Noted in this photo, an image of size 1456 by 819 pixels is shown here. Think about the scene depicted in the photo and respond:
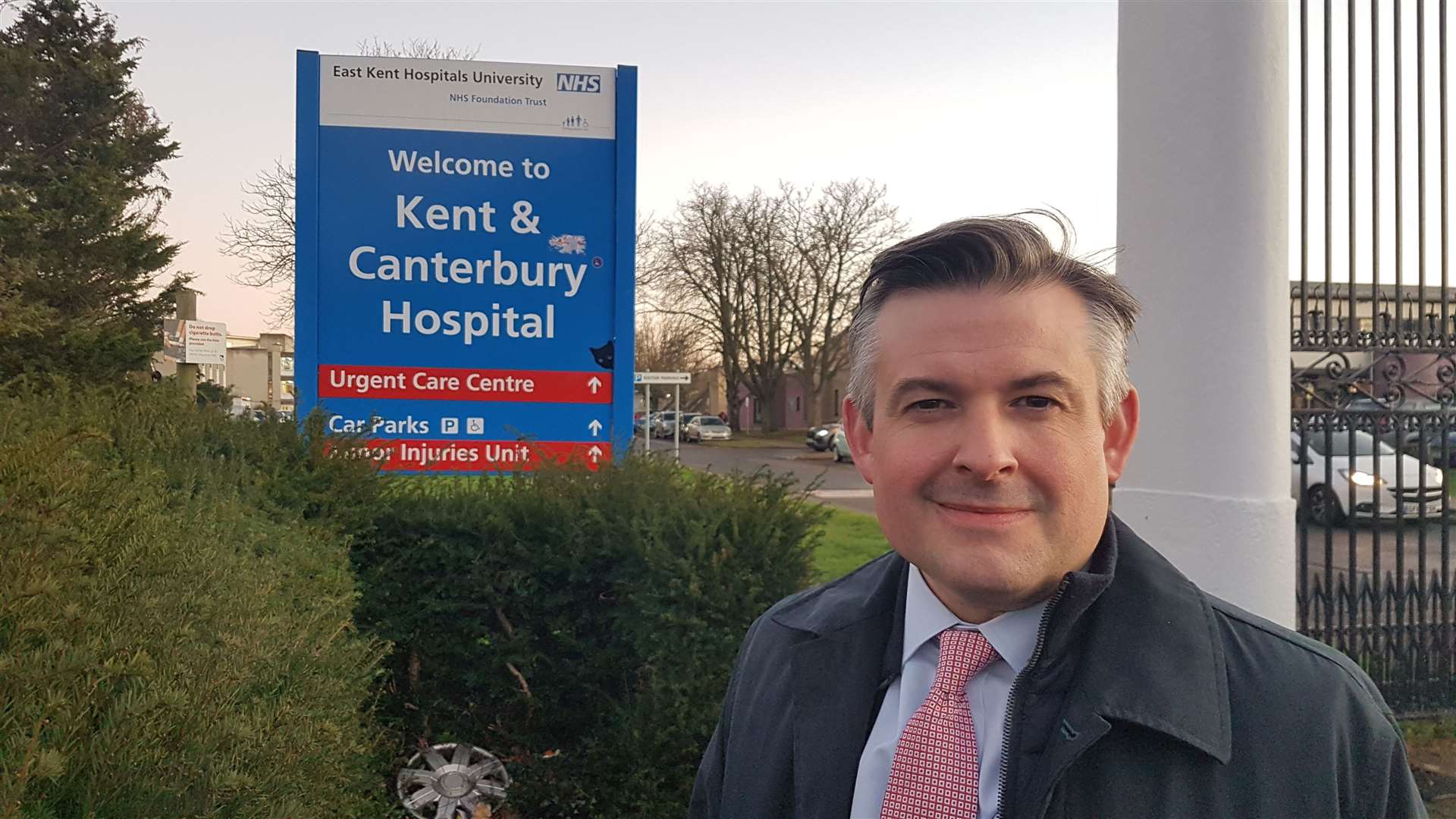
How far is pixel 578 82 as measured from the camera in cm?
527

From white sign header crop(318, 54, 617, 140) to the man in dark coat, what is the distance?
408cm

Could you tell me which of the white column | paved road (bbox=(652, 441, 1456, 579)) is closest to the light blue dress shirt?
paved road (bbox=(652, 441, 1456, 579))

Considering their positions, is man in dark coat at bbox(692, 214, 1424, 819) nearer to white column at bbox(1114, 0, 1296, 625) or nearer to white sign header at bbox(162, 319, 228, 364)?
white column at bbox(1114, 0, 1296, 625)

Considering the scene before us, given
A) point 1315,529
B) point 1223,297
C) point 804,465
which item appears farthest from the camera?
point 804,465

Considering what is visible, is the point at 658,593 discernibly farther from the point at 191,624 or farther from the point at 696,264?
the point at 696,264

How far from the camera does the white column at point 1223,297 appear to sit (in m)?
4.23

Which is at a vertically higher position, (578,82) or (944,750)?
(578,82)

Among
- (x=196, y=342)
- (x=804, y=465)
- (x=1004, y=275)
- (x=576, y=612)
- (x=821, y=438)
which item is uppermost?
(x=196, y=342)

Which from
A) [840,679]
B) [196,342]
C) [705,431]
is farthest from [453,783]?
[705,431]

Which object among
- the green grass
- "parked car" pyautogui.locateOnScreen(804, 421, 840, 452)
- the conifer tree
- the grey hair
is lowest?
the green grass

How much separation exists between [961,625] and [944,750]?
0.18 metres

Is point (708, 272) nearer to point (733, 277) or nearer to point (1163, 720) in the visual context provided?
point (733, 277)

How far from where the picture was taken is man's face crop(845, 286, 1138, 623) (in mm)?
1387

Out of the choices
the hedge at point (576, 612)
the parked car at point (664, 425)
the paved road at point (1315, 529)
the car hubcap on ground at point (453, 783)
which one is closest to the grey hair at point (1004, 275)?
the hedge at point (576, 612)
